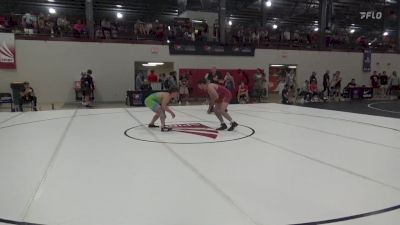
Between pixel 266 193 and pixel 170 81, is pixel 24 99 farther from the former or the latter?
pixel 266 193

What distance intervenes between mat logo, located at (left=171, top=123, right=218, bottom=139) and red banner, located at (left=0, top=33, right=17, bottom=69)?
9.94 m

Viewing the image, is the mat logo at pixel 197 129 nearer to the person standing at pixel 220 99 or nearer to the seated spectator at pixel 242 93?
the person standing at pixel 220 99

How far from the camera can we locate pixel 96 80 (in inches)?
596

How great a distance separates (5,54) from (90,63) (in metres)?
3.28

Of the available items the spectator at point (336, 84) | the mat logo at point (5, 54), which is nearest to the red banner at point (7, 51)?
the mat logo at point (5, 54)

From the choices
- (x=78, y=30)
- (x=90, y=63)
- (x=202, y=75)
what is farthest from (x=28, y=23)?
(x=202, y=75)

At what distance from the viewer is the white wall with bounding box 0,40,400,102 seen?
14.0m

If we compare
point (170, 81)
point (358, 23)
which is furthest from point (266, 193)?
point (358, 23)

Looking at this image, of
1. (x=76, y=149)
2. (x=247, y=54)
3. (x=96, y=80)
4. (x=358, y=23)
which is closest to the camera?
(x=76, y=149)

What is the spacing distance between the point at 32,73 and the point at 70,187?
1252 centimetres

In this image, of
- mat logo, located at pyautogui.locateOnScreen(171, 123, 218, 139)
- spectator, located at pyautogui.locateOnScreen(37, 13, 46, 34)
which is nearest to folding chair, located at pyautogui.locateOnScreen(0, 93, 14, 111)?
spectator, located at pyautogui.locateOnScreen(37, 13, 46, 34)

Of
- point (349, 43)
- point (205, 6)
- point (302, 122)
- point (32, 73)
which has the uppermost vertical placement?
point (205, 6)

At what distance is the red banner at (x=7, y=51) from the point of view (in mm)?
13356

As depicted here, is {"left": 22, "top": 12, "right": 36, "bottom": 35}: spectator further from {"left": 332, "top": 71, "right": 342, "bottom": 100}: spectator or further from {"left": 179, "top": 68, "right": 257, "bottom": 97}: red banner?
{"left": 332, "top": 71, "right": 342, "bottom": 100}: spectator
